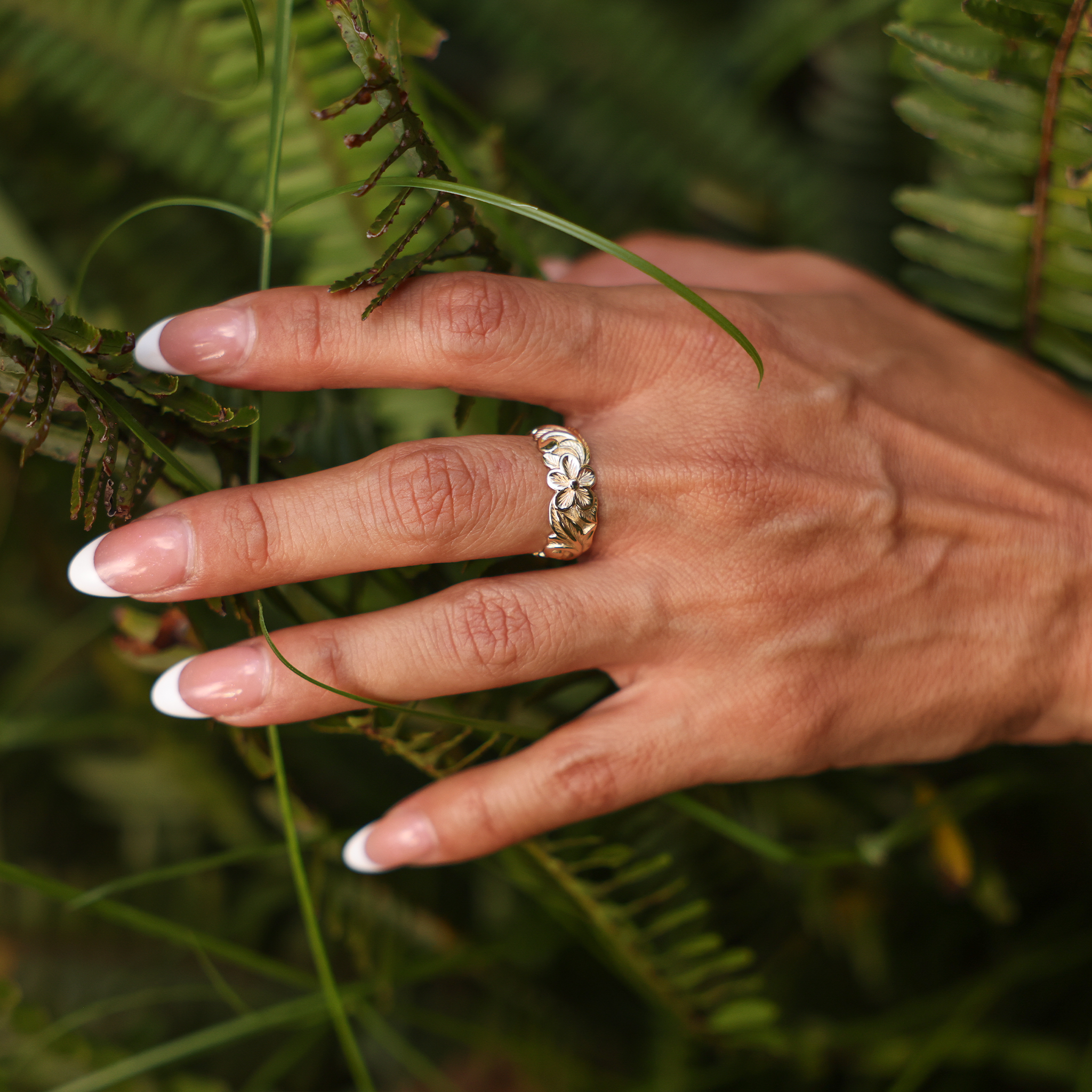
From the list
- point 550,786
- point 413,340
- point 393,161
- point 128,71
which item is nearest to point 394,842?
point 550,786

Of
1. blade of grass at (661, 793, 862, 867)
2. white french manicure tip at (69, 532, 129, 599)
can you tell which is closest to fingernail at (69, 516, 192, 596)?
white french manicure tip at (69, 532, 129, 599)

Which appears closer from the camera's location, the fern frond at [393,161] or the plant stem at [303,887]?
the fern frond at [393,161]

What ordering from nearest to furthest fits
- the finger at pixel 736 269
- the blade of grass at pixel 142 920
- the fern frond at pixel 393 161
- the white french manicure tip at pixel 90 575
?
the fern frond at pixel 393 161, the white french manicure tip at pixel 90 575, the blade of grass at pixel 142 920, the finger at pixel 736 269

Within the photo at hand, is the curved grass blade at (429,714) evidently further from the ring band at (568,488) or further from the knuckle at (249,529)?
the ring band at (568,488)

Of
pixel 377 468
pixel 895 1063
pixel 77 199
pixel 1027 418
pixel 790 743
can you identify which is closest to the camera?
pixel 377 468

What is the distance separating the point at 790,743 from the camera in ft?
2.48

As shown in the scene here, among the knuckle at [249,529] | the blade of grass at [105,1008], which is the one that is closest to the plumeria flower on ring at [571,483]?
the knuckle at [249,529]

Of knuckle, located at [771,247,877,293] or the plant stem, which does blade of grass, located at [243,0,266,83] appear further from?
knuckle, located at [771,247,877,293]

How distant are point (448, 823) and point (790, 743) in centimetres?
33

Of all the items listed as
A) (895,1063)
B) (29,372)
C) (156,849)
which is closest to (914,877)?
(895,1063)

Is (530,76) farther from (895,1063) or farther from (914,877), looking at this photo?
(895,1063)

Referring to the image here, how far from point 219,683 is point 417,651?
0.52 feet

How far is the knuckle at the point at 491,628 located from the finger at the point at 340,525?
37mm

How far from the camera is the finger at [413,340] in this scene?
63 cm
